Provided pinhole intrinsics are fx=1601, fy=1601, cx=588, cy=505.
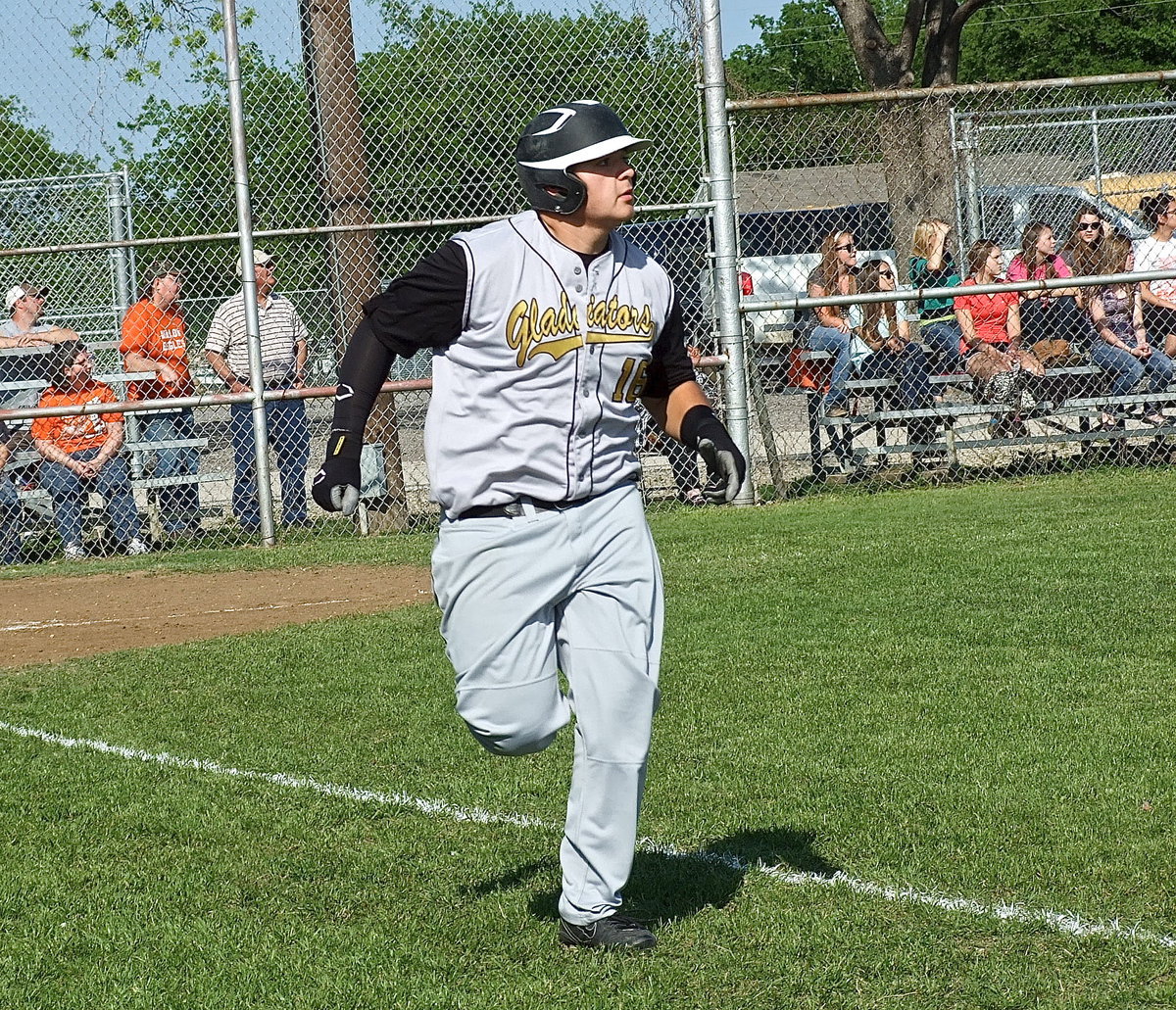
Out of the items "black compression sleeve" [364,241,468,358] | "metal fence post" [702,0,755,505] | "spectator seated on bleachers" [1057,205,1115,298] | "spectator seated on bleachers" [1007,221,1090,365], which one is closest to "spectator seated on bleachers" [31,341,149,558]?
"metal fence post" [702,0,755,505]

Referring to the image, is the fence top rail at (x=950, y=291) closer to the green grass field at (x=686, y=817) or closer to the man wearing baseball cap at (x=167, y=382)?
the green grass field at (x=686, y=817)

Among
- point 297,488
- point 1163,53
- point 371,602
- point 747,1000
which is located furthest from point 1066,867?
point 1163,53

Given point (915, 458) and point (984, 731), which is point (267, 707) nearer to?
point (984, 731)

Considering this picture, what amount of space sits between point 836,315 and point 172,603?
5531 millimetres

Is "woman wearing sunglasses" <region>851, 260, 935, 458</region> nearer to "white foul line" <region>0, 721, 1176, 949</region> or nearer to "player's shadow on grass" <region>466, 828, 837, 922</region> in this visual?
"white foul line" <region>0, 721, 1176, 949</region>

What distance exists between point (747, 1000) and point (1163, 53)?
6183 centimetres

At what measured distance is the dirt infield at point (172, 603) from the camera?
8.68 meters

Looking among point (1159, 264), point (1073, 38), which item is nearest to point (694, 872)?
point (1159, 264)

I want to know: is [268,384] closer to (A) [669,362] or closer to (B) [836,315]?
(B) [836,315]

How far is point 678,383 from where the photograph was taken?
4.42 meters

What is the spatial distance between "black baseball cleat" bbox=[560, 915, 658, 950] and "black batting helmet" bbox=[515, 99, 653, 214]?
1770mm

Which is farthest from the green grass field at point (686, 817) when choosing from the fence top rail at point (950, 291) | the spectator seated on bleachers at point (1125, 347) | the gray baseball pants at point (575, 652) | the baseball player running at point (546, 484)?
the spectator seated on bleachers at point (1125, 347)

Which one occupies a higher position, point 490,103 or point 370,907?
point 490,103

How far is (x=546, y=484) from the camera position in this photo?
13.1 feet
